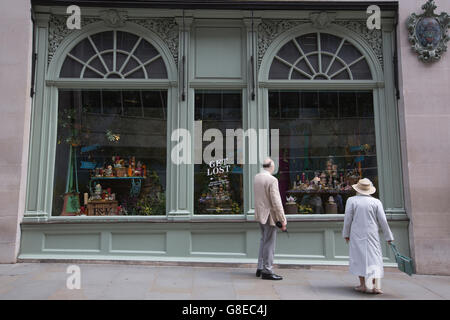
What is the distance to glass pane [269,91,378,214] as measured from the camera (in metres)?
7.98

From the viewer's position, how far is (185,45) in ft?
25.8

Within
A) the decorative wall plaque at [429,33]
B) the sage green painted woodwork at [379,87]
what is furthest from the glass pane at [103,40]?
the decorative wall plaque at [429,33]

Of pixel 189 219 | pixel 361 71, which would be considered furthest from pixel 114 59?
pixel 361 71

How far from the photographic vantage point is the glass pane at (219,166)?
7.72 m

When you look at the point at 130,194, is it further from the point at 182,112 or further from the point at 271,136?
the point at 271,136

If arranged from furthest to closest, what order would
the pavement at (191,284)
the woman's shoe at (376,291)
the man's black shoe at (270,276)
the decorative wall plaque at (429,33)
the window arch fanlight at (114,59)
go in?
the window arch fanlight at (114,59) < the decorative wall plaque at (429,33) < the man's black shoe at (270,276) < the woman's shoe at (376,291) < the pavement at (191,284)

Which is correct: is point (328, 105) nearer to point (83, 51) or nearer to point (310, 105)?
point (310, 105)

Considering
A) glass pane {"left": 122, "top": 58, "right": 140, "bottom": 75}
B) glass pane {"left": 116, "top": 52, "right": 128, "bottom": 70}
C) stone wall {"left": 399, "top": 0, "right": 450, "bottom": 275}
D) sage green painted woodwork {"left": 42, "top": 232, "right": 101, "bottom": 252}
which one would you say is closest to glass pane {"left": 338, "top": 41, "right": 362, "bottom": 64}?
stone wall {"left": 399, "top": 0, "right": 450, "bottom": 275}

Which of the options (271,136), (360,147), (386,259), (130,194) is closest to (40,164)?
(130,194)

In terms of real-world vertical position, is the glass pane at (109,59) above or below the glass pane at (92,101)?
above

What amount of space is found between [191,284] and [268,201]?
1.79 meters

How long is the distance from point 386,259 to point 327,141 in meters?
2.63

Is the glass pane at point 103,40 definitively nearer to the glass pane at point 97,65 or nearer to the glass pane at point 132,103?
the glass pane at point 97,65

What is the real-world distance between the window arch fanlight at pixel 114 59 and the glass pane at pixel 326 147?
2647 millimetres
